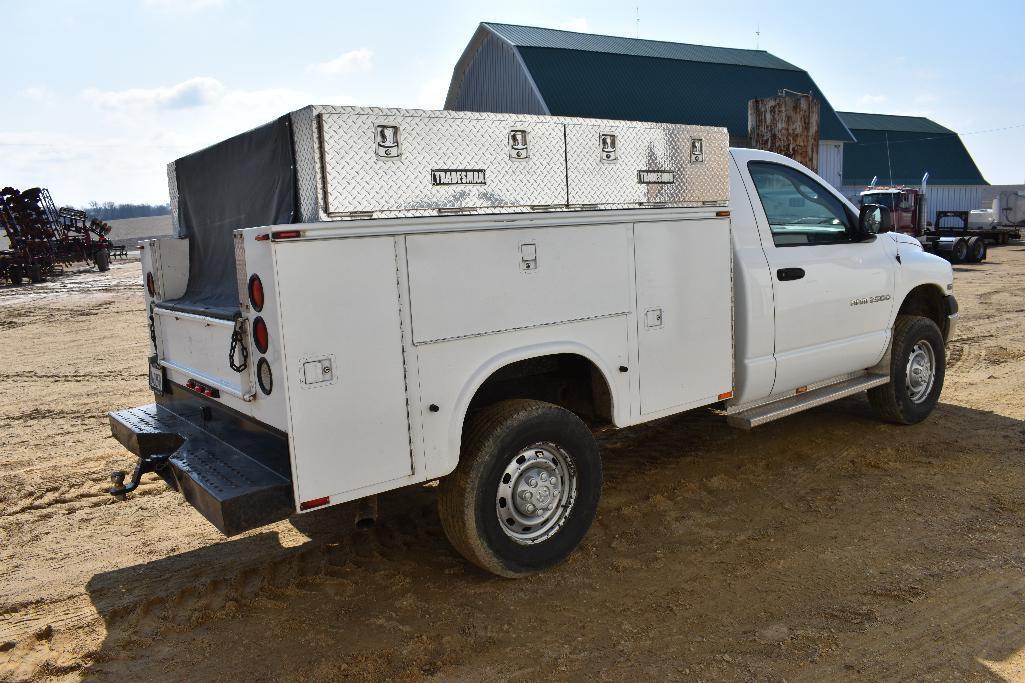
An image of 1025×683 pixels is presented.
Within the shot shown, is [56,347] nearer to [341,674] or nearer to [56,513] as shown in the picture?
[56,513]

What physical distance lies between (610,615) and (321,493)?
148 cm

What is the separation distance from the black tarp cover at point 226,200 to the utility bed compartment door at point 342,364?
0.56 meters

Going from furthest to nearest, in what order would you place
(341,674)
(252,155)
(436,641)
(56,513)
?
1. (56,513)
2. (252,155)
3. (436,641)
4. (341,674)

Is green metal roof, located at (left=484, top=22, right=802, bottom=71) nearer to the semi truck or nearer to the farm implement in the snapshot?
the semi truck

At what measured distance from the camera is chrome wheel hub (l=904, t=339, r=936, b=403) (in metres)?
6.50

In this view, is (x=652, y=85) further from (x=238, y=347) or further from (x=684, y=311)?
→ (x=238, y=347)

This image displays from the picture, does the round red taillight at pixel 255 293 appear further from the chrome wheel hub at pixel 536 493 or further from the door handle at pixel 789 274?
the door handle at pixel 789 274

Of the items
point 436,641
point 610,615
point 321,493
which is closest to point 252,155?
point 321,493

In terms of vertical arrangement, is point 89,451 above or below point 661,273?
below

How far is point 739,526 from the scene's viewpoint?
187 inches

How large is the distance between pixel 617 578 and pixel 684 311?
1.58m

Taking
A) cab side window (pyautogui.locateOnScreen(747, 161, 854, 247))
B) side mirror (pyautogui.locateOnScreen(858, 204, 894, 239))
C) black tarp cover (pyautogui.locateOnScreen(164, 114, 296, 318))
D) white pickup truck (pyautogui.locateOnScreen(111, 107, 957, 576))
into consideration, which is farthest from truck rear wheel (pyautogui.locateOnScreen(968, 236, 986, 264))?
black tarp cover (pyautogui.locateOnScreen(164, 114, 296, 318))

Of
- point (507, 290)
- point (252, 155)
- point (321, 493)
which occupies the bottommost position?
point (321, 493)

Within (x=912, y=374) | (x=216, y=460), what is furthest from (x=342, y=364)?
(x=912, y=374)
